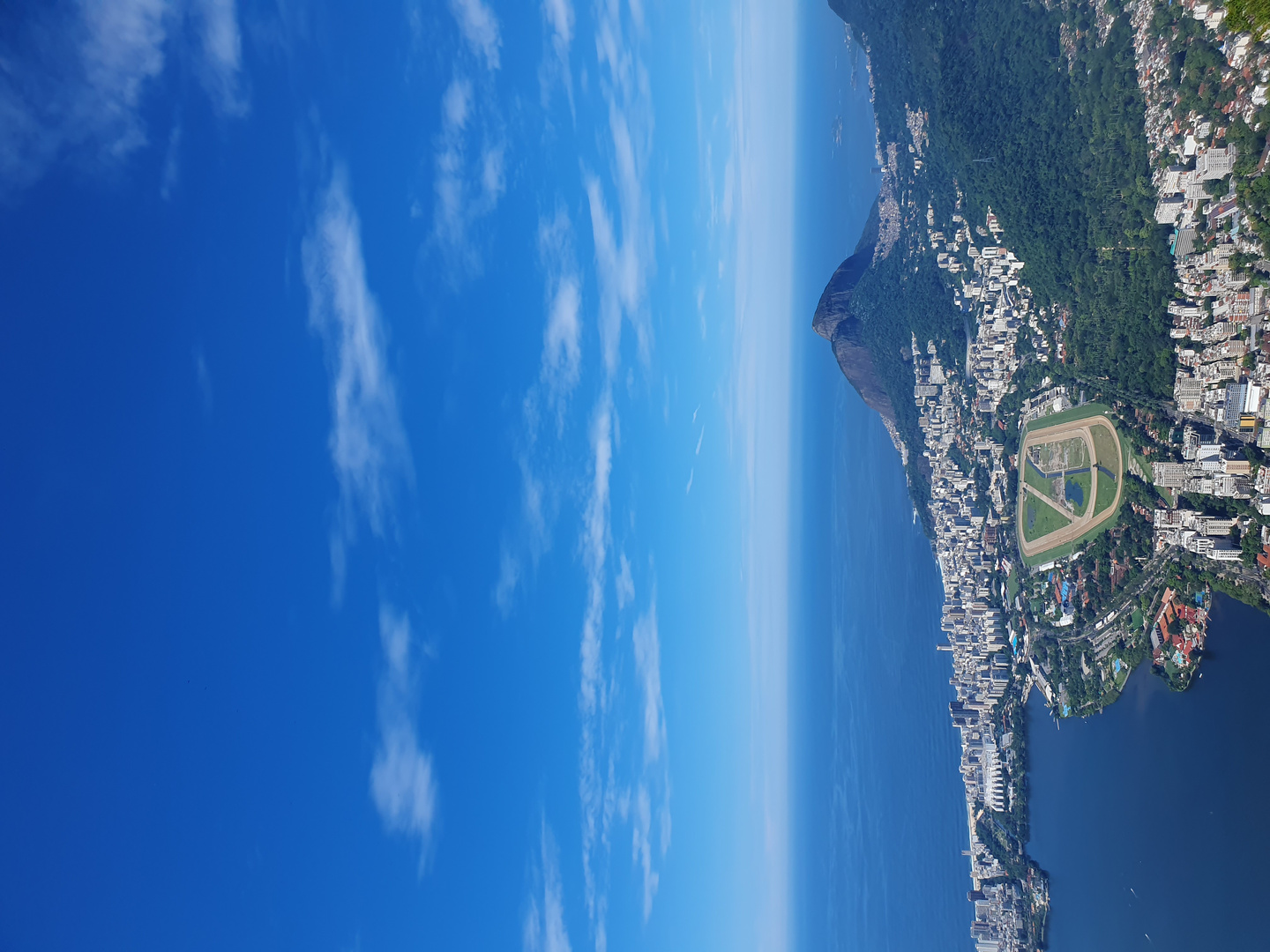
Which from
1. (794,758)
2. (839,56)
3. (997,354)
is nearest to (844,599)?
(794,758)

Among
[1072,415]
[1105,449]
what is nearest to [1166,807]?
[1105,449]

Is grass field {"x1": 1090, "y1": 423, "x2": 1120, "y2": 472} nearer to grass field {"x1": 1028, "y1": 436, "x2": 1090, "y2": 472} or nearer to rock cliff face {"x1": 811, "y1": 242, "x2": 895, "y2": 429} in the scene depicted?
grass field {"x1": 1028, "y1": 436, "x2": 1090, "y2": 472}

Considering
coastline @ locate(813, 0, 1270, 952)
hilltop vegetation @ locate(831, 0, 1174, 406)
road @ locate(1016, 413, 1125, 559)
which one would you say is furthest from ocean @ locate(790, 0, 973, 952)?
hilltop vegetation @ locate(831, 0, 1174, 406)

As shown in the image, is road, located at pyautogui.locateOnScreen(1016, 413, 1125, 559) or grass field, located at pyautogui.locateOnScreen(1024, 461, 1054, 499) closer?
road, located at pyautogui.locateOnScreen(1016, 413, 1125, 559)

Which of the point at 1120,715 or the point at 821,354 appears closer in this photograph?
the point at 1120,715

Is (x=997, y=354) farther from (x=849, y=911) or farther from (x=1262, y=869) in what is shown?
(x=849, y=911)

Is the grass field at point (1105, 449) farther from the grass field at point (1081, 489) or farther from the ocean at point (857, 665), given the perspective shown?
the ocean at point (857, 665)
